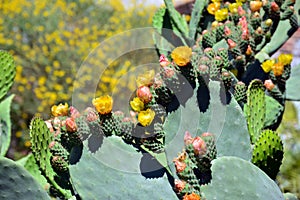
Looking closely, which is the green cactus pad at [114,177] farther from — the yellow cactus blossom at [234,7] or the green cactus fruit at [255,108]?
the yellow cactus blossom at [234,7]

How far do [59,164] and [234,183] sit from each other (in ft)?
1.72

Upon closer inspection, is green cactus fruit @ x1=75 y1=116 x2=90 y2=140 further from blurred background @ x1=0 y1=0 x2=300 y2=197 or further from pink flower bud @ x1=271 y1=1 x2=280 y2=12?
blurred background @ x1=0 y1=0 x2=300 y2=197

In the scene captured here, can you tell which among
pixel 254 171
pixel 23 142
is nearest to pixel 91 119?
pixel 254 171

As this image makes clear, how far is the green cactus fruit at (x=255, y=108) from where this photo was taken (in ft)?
5.53

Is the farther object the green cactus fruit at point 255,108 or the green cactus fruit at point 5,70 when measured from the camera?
the green cactus fruit at point 5,70

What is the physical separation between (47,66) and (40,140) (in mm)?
6262

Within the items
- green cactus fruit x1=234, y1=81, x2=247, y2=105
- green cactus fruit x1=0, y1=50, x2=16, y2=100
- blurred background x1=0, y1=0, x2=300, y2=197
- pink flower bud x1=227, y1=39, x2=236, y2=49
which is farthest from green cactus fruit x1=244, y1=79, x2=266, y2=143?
blurred background x1=0, y1=0, x2=300, y2=197

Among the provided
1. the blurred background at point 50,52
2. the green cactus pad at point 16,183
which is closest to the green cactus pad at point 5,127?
the green cactus pad at point 16,183

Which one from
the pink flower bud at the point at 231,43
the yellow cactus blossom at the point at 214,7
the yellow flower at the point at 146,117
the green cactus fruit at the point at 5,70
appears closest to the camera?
the yellow flower at the point at 146,117

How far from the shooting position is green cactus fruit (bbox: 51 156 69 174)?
1.54m

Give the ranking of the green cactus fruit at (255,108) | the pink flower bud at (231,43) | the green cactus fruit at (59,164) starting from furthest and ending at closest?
the pink flower bud at (231,43), the green cactus fruit at (255,108), the green cactus fruit at (59,164)

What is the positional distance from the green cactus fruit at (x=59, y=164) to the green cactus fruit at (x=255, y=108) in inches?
23.1

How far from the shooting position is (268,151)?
4.89ft

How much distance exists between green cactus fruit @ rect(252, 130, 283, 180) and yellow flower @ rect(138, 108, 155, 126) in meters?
0.32
